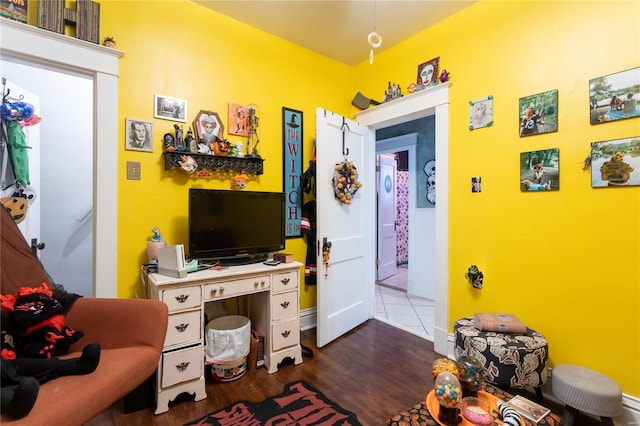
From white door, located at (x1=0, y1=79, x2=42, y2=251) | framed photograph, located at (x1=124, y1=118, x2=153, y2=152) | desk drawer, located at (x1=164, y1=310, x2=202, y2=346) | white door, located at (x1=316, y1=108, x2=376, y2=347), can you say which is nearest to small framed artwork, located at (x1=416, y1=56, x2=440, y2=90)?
white door, located at (x1=316, y1=108, x2=376, y2=347)

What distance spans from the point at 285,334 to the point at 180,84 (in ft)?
6.67

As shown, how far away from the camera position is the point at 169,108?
2145 mm

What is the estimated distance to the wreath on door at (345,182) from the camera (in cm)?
259

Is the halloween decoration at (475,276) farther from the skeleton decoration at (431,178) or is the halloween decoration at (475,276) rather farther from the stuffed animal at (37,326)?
the stuffed animal at (37,326)

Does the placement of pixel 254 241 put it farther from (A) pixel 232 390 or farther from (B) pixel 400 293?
(B) pixel 400 293

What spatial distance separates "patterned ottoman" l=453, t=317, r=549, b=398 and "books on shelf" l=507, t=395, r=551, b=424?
1.32ft

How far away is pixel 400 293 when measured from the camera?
414cm

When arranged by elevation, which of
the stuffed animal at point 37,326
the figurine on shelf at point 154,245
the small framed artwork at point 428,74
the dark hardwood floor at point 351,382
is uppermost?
the small framed artwork at point 428,74

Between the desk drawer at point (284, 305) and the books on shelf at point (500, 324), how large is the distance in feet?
4.11

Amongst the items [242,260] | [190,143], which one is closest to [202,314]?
[242,260]

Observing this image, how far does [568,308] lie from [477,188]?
3.08 ft

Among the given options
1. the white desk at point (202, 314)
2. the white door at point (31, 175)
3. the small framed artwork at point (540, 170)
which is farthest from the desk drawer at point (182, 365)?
the small framed artwork at point (540, 170)

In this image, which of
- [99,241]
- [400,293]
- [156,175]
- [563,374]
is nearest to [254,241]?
[156,175]

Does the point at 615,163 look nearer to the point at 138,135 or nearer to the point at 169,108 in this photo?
the point at 169,108
